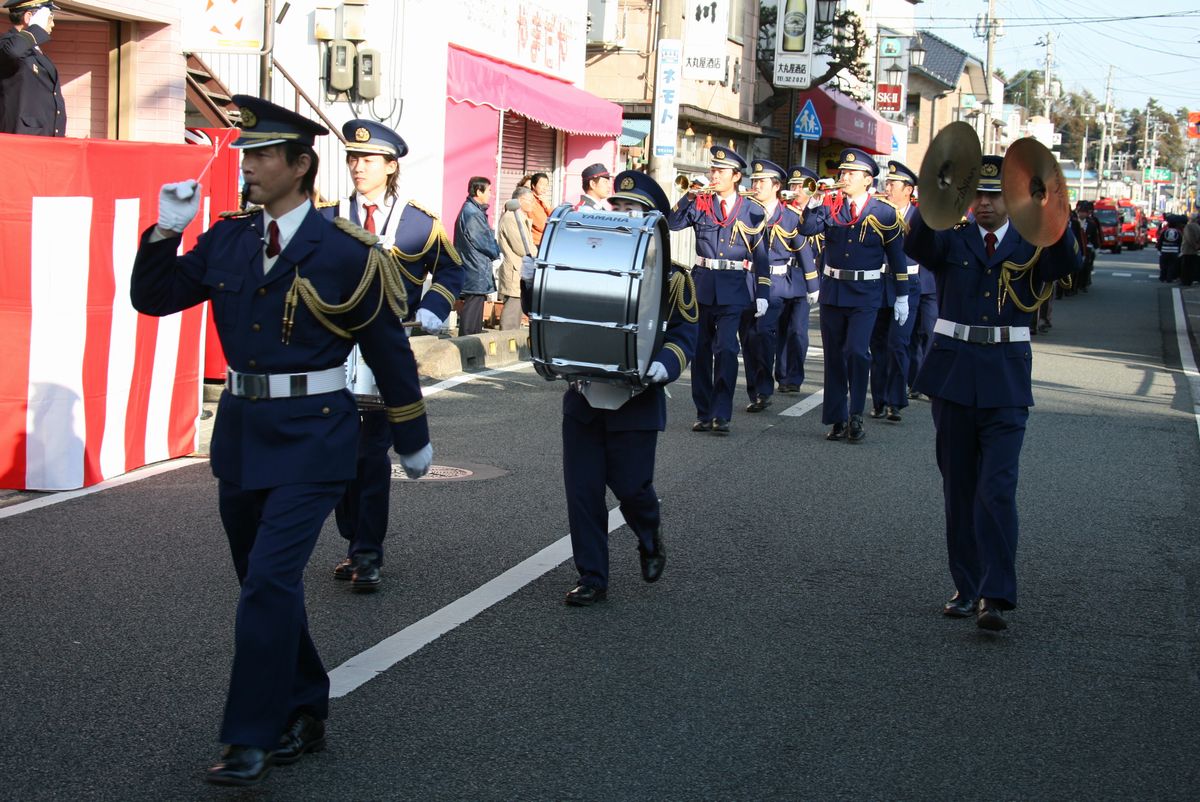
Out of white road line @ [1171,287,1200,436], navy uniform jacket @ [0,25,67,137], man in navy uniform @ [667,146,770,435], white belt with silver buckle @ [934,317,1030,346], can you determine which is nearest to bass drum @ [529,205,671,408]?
white belt with silver buckle @ [934,317,1030,346]

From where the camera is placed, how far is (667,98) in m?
23.2

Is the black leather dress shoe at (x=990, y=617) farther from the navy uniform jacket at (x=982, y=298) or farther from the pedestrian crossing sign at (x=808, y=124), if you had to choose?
the pedestrian crossing sign at (x=808, y=124)

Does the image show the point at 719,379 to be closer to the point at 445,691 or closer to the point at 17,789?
the point at 445,691

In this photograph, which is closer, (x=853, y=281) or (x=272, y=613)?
(x=272, y=613)

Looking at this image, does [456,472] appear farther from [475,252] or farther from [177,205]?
[475,252]

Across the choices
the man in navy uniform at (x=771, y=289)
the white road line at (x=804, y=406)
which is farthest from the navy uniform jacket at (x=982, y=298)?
the white road line at (x=804, y=406)

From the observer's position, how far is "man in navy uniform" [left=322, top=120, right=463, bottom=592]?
6.68 m

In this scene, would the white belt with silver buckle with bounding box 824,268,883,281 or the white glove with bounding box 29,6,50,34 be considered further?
the white belt with silver buckle with bounding box 824,268,883,281

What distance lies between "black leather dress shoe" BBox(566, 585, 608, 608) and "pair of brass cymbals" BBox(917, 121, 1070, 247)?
203cm

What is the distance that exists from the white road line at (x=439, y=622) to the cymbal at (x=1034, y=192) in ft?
8.44

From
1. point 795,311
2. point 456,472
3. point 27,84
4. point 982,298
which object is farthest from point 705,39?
point 982,298

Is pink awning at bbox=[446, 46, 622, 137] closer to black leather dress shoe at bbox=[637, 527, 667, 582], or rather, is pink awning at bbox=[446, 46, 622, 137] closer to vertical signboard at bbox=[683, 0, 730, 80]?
vertical signboard at bbox=[683, 0, 730, 80]

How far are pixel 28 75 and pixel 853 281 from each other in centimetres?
604

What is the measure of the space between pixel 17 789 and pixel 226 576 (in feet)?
8.22
